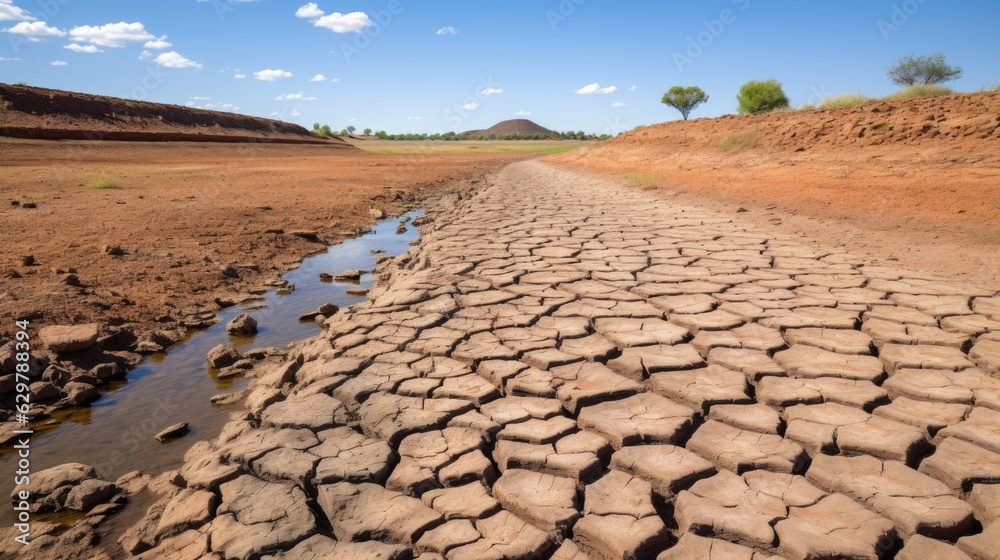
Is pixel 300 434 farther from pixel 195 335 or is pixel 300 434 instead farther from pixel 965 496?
pixel 195 335

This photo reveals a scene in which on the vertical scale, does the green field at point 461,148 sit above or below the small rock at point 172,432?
above

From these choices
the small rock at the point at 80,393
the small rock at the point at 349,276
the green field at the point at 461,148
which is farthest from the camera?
the green field at the point at 461,148

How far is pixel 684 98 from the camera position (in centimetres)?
4669

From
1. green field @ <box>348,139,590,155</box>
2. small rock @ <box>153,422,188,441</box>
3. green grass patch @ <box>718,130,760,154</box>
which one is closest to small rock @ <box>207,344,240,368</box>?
small rock @ <box>153,422,188,441</box>

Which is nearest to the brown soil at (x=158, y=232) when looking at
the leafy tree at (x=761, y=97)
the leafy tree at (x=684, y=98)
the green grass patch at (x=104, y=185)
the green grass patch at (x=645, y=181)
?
the green grass patch at (x=104, y=185)

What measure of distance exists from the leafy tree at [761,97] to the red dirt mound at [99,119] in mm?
26834

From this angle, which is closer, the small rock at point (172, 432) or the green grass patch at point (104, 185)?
the small rock at point (172, 432)

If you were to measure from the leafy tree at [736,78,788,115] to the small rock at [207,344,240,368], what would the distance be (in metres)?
28.3

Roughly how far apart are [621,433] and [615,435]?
0.06 feet

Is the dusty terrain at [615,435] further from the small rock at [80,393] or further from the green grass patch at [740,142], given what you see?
the green grass patch at [740,142]

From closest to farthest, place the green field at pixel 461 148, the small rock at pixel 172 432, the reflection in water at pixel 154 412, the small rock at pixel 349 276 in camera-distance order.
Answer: the reflection in water at pixel 154 412 → the small rock at pixel 172 432 → the small rock at pixel 349 276 → the green field at pixel 461 148

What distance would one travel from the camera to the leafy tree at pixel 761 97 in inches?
1100

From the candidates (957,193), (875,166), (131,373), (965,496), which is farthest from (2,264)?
(875,166)

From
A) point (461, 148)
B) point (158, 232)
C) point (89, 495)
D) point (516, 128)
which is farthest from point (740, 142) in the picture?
point (516, 128)
